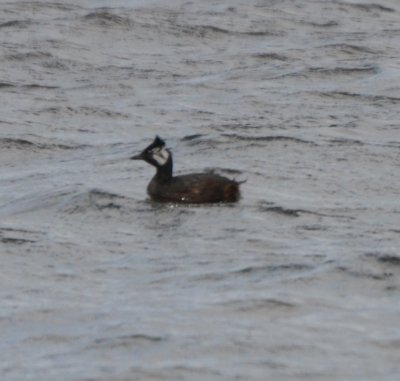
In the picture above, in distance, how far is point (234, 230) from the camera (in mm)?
14289

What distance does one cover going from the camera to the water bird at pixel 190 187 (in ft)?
49.9

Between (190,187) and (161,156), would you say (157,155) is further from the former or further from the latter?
(190,187)

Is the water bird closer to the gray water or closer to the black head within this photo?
the black head

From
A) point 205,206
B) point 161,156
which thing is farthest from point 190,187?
point 161,156

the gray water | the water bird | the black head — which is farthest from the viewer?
the black head

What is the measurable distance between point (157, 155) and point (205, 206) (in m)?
0.76

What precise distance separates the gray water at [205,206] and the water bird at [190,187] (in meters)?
0.11

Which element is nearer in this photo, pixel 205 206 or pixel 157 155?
pixel 205 206

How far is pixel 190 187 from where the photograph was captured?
599 inches

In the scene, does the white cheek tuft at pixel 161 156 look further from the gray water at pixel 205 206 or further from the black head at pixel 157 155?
the gray water at pixel 205 206

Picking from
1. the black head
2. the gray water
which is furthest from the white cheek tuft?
the gray water

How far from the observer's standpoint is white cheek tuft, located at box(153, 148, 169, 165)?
15633 mm

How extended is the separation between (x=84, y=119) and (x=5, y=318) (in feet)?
26.2

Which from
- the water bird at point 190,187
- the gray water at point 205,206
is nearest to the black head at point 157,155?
the water bird at point 190,187
